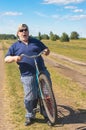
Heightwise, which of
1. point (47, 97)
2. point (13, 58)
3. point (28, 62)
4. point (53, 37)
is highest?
point (13, 58)

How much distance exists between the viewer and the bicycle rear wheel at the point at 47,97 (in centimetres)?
724

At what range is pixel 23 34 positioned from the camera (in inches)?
299

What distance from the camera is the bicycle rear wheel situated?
7.24 metres

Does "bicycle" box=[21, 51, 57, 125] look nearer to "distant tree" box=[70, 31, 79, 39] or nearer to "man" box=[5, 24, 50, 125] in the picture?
"man" box=[5, 24, 50, 125]

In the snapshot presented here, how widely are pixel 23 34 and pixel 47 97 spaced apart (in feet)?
4.62

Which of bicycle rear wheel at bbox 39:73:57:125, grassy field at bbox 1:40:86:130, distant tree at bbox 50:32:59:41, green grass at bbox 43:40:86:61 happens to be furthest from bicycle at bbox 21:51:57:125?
distant tree at bbox 50:32:59:41

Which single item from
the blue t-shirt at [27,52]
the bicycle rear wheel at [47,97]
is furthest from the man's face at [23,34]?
the bicycle rear wheel at [47,97]

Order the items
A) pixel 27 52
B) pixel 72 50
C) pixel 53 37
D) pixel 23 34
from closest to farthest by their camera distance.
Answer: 1. pixel 23 34
2. pixel 27 52
3. pixel 72 50
4. pixel 53 37

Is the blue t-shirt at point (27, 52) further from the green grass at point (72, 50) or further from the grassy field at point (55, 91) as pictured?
the green grass at point (72, 50)

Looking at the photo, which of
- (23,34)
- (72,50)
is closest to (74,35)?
(72,50)

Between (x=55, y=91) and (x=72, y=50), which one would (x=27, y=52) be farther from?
(x=72, y=50)

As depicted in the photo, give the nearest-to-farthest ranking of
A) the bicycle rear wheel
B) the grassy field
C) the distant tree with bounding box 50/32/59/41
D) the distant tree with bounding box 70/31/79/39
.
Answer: the bicycle rear wheel, the grassy field, the distant tree with bounding box 50/32/59/41, the distant tree with bounding box 70/31/79/39

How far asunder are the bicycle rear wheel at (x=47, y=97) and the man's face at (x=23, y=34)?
0.84m

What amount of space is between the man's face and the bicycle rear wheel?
2.76 feet
